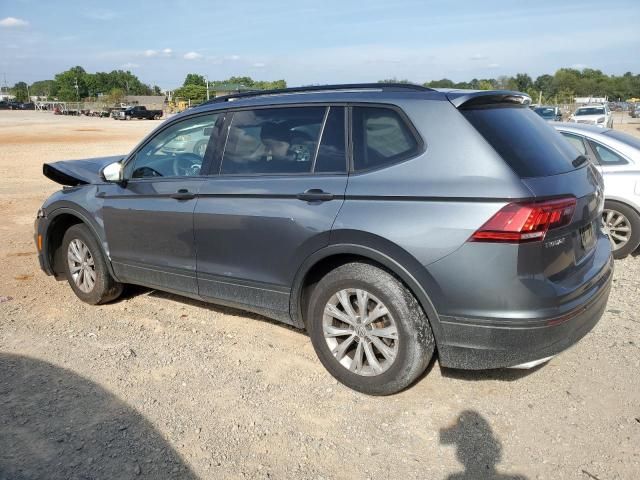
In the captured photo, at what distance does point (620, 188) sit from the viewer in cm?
657

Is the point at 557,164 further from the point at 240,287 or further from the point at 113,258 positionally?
the point at 113,258

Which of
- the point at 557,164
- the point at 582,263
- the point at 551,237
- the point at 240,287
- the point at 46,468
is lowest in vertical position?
the point at 46,468

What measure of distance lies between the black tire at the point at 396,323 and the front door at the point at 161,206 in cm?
130

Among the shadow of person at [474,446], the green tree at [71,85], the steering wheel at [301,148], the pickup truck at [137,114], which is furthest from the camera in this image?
the green tree at [71,85]

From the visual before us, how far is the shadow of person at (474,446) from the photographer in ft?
9.39

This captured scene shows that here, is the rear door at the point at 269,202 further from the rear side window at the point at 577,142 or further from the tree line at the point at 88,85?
the tree line at the point at 88,85

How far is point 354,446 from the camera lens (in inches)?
123

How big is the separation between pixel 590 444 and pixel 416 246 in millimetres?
1418

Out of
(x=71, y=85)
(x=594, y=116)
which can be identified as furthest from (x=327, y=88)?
(x=71, y=85)

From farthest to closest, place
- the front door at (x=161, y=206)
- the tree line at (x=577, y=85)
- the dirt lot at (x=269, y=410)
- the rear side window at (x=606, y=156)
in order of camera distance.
→ 1. the tree line at (x=577, y=85)
2. the rear side window at (x=606, y=156)
3. the front door at (x=161, y=206)
4. the dirt lot at (x=269, y=410)

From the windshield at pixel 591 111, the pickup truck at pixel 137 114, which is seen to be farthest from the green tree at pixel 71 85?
the windshield at pixel 591 111

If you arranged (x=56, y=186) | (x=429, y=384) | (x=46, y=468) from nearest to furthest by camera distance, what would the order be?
(x=46, y=468), (x=429, y=384), (x=56, y=186)

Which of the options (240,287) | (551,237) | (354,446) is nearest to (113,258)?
(240,287)

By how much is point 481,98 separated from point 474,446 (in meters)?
2.01
